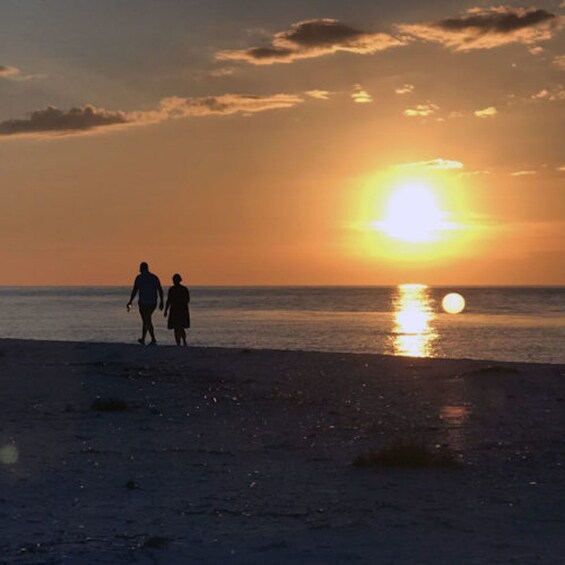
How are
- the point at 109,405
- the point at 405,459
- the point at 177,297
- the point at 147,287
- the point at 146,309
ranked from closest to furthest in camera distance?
1. the point at 405,459
2. the point at 109,405
3. the point at 147,287
4. the point at 177,297
5. the point at 146,309

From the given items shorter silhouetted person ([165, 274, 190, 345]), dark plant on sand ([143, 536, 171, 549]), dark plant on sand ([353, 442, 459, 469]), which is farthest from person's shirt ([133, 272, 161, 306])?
dark plant on sand ([143, 536, 171, 549])

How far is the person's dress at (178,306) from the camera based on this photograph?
85.4ft

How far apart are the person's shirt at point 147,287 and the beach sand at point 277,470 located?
6.79 m

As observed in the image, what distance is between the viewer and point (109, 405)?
1414 cm

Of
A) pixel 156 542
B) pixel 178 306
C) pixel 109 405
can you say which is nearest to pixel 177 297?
pixel 178 306

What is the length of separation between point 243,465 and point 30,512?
2.62 meters

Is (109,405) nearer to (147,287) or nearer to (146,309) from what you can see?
(147,287)

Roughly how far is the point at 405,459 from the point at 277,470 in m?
1.30

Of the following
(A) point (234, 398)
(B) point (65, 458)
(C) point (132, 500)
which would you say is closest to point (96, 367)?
(A) point (234, 398)

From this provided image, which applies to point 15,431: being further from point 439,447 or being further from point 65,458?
point 439,447

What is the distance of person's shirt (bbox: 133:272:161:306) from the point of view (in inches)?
1010

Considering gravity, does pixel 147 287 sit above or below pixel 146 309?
above

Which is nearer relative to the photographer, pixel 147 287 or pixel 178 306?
pixel 147 287

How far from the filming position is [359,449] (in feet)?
36.9
